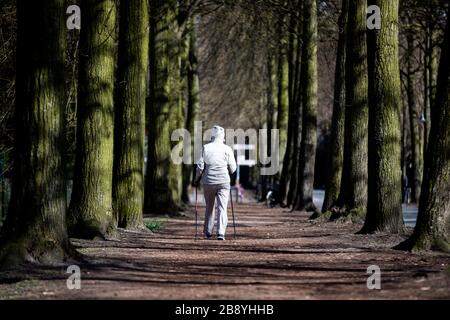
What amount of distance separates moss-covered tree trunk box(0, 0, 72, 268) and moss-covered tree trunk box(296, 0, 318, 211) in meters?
19.1

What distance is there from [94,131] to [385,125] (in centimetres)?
503

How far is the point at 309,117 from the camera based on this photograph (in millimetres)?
32312

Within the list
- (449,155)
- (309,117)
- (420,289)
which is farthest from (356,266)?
(309,117)

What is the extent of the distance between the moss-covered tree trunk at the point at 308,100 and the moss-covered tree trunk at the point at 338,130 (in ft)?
15.7

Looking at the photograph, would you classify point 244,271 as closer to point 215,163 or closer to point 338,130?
point 215,163

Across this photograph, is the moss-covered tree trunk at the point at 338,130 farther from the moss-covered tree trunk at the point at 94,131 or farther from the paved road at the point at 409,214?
the moss-covered tree trunk at the point at 94,131

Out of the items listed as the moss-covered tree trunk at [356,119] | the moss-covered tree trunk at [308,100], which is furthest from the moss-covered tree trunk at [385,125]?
the moss-covered tree trunk at [308,100]

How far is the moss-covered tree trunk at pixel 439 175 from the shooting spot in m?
14.1

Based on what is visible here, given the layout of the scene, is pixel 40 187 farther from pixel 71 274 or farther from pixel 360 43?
pixel 360 43

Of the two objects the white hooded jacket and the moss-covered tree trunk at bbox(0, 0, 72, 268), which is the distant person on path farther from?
the moss-covered tree trunk at bbox(0, 0, 72, 268)

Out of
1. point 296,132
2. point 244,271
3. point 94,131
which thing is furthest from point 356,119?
point 296,132

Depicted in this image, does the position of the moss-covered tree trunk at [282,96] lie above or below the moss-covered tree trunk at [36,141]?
above

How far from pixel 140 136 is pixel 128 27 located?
2245mm

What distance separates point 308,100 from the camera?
105 feet
